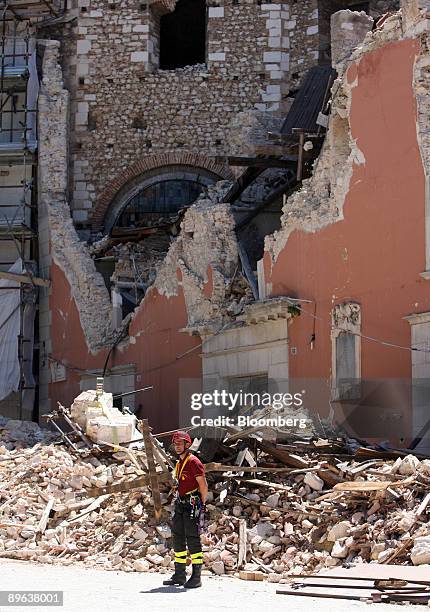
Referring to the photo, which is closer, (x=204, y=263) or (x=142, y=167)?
(x=204, y=263)

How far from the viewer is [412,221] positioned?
55.3 ft

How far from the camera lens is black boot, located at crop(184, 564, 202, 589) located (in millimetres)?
10555

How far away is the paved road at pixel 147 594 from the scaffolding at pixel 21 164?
1310 centimetres

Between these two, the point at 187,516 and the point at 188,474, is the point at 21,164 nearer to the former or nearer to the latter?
the point at 188,474

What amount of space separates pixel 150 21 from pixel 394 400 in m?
12.6

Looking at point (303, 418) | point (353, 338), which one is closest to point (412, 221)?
point (353, 338)

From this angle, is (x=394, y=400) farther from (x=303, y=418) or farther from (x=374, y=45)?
(x=374, y=45)

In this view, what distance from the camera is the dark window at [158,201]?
26.1 m

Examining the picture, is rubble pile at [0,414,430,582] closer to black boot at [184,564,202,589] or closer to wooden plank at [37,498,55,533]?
wooden plank at [37,498,55,533]

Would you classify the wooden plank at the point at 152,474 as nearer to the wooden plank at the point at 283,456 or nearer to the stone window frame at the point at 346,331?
the wooden plank at the point at 283,456

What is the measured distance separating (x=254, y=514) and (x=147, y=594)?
2.76m

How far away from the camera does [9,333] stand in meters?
25.3

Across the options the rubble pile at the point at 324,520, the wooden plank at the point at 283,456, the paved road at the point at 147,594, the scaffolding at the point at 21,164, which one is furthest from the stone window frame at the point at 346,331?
the scaffolding at the point at 21,164

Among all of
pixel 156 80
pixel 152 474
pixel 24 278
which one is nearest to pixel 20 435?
pixel 152 474
